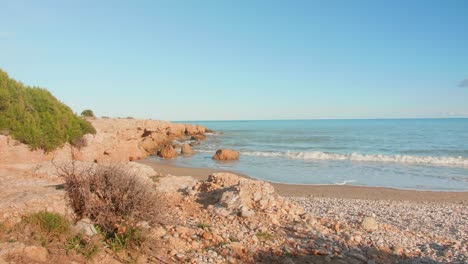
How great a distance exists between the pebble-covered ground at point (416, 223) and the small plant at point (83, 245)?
478cm

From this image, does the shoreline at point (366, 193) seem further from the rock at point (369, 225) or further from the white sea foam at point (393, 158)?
the white sea foam at point (393, 158)

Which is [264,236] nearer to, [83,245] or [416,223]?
[83,245]

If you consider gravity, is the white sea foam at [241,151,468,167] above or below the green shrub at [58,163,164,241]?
below

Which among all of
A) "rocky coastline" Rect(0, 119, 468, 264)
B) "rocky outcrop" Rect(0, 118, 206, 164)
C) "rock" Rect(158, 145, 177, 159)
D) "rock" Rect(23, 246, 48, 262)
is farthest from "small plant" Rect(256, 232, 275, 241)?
"rock" Rect(158, 145, 177, 159)

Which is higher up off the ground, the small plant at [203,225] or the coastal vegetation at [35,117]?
the coastal vegetation at [35,117]

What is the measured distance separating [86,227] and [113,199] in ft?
2.03

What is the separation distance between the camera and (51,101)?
51.2 ft

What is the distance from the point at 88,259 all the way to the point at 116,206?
111cm

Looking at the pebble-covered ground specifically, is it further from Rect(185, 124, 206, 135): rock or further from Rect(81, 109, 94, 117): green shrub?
Rect(185, 124, 206, 135): rock

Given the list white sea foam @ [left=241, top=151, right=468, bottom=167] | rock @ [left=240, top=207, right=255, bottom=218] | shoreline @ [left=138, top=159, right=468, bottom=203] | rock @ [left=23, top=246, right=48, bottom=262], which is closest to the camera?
rock @ [left=23, top=246, right=48, bottom=262]

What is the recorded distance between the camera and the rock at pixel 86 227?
5.15 meters

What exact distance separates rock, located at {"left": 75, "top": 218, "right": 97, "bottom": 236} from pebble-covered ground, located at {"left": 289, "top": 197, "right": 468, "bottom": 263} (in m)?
4.82

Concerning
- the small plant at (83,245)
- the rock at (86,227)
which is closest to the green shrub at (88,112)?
the rock at (86,227)

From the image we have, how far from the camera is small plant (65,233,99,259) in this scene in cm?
467
